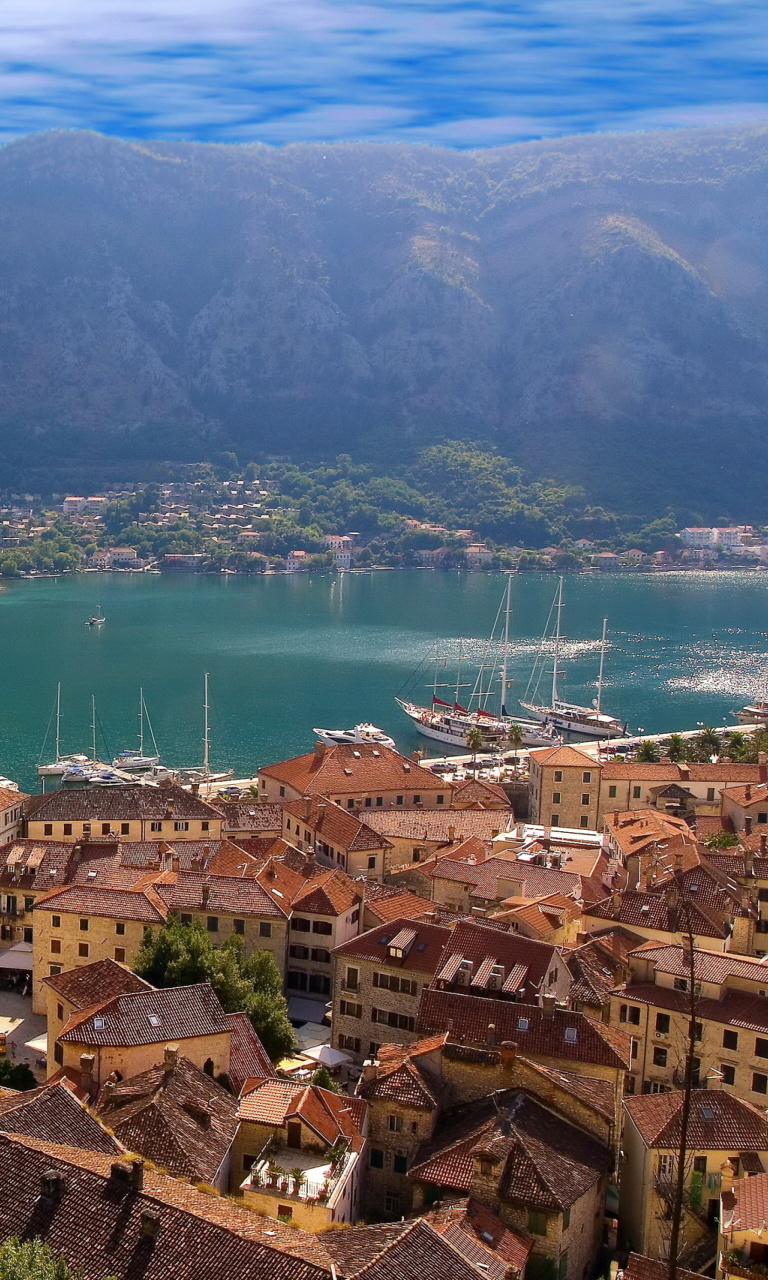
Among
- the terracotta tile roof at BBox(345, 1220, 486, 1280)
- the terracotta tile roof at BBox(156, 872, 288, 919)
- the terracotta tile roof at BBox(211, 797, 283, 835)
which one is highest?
the terracotta tile roof at BBox(345, 1220, 486, 1280)

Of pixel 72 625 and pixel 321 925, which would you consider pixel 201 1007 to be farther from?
pixel 72 625

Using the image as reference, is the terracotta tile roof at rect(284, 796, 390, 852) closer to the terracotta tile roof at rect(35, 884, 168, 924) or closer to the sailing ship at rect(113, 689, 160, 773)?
the terracotta tile roof at rect(35, 884, 168, 924)

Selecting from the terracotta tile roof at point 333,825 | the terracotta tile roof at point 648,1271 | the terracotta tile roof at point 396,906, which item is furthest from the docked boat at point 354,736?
the terracotta tile roof at point 648,1271

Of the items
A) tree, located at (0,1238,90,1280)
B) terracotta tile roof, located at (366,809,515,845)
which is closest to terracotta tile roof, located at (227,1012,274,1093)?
tree, located at (0,1238,90,1280)

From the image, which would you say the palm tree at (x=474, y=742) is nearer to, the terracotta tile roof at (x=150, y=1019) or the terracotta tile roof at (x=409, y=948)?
the terracotta tile roof at (x=409, y=948)

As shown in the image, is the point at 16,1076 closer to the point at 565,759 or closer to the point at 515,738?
the point at 565,759

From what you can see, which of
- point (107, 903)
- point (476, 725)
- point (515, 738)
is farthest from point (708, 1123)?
point (476, 725)
